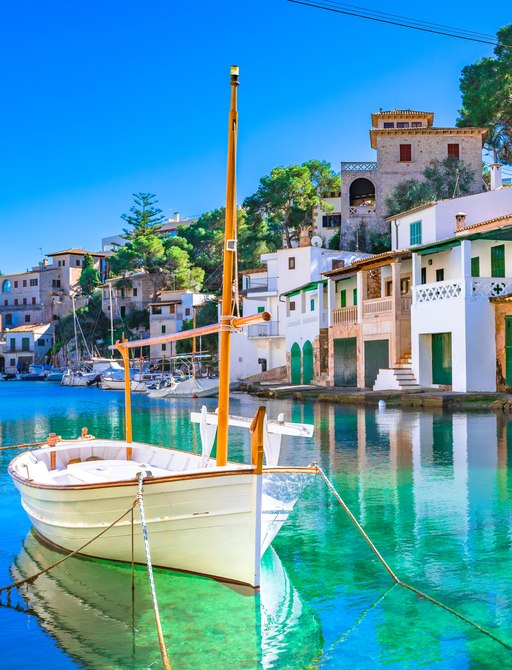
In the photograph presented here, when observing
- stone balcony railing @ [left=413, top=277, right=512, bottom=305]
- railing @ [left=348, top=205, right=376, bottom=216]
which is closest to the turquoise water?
stone balcony railing @ [left=413, top=277, right=512, bottom=305]

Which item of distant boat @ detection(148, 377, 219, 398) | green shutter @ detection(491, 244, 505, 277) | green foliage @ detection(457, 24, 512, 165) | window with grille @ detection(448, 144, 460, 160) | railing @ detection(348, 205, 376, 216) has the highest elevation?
green foliage @ detection(457, 24, 512, 165)

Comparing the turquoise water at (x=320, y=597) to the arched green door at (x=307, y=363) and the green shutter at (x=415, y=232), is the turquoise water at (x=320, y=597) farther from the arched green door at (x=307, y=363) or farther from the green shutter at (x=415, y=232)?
the arched green door at (x=307, y=363)

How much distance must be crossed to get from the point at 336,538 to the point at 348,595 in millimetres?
2245

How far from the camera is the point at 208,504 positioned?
768 cm

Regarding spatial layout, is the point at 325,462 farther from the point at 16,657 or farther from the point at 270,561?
the point at 16,657

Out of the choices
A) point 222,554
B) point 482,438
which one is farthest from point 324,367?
point 222,554

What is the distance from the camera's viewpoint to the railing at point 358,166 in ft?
172

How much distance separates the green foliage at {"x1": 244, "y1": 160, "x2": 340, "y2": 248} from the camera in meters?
60.0

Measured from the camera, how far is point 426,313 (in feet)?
100

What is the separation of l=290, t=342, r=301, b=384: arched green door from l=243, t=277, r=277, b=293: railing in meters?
8.54

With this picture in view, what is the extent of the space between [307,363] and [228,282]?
3554cm

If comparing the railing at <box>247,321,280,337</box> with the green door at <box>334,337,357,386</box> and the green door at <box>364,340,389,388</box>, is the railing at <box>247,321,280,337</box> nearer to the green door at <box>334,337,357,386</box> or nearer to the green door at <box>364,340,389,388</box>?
the green door at <box>334,337,357,386</box>

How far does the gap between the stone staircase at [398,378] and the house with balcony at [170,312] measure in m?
40.3

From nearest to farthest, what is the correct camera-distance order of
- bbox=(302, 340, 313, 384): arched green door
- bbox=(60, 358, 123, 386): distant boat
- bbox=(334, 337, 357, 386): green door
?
bbox=(334, 337, 357, 386): green door < bbox=(302, 340, 313, 384): arched green door < bbox=(60, 358, 123, 386): distant boat
